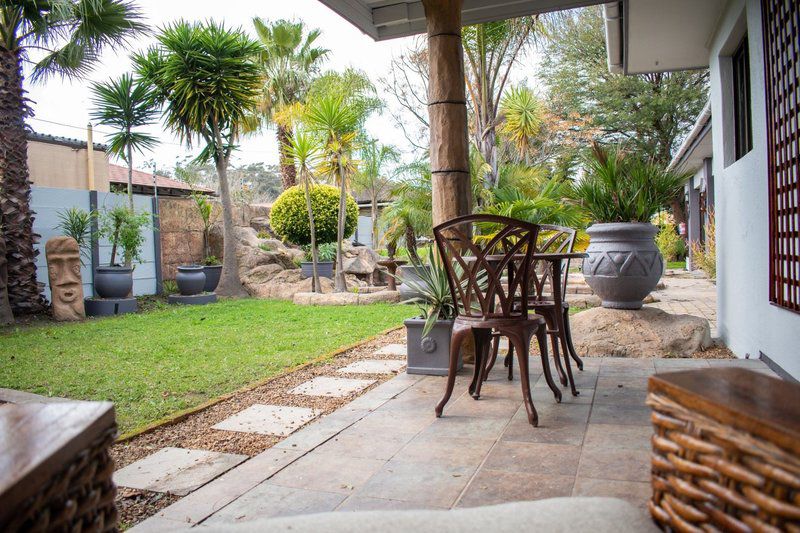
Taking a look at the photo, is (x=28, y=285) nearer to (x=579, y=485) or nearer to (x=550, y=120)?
(x=579, y=485)

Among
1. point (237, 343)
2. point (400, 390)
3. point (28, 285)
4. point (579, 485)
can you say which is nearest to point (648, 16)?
point (400, 390)

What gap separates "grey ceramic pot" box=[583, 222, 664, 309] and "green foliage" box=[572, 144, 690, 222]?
0.62ft

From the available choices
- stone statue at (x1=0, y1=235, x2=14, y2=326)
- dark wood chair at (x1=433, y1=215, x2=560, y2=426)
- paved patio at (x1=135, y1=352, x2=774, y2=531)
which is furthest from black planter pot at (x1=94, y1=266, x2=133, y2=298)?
dark wood chair at (x1=433, y1=215, x2=560, y2=426)

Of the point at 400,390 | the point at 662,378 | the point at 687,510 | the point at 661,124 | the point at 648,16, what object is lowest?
the point at 400,390

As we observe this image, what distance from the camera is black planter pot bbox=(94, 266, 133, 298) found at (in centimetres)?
834

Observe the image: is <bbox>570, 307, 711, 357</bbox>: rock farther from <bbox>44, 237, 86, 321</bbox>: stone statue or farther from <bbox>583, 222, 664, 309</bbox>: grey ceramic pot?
<bbox>44, 237, 86, 321</bbox>: stone statue

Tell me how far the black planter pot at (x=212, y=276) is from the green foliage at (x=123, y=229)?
1.61 meters

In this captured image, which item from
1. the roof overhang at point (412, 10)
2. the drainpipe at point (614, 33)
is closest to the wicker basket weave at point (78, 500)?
the roof overhang at point (412, 10)

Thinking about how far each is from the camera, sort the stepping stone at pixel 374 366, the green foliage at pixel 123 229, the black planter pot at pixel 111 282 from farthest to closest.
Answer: the green foliage at pixel 123 229, the black planter pot at pixel 111 282, the stepping stone at pixel 374 366

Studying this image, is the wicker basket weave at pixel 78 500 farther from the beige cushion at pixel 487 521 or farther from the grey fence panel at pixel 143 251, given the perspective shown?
the grey fence panel at pixel 143 251

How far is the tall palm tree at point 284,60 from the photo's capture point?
1516 centimetres

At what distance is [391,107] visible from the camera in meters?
20.2

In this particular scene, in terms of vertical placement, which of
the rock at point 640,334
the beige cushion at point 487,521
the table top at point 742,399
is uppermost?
the table top at point 742,399

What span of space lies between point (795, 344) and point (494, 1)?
11.3 feet
